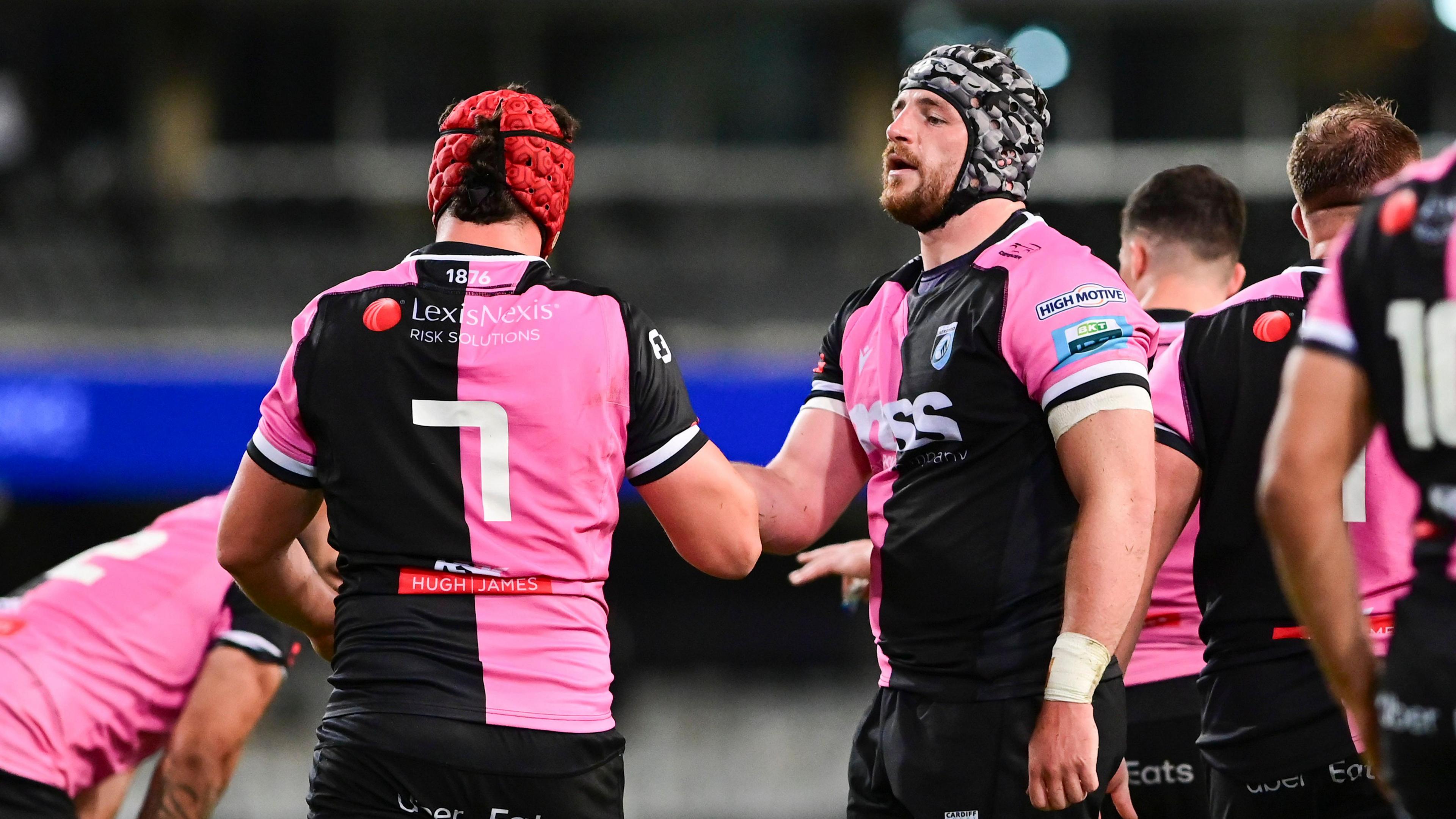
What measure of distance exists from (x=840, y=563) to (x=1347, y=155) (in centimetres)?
150

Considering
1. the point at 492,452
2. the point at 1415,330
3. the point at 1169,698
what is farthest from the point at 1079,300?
the point at 1169,698

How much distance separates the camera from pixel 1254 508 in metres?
3.50

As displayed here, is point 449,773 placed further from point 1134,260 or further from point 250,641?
point 1134,260

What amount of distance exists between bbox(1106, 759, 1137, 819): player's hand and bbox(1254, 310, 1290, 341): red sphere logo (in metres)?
0.97

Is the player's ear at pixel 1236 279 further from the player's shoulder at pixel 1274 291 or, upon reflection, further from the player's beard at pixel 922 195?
the player's beard at pixel 922 195

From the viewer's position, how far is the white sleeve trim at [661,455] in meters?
3.25

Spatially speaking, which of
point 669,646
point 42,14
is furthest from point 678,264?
point 42,14

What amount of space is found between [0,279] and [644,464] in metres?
13.6

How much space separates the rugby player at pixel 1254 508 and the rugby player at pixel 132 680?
2320 mm

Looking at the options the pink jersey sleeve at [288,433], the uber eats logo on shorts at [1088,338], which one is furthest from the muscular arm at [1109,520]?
the pink jersey sleeve at [288,433]

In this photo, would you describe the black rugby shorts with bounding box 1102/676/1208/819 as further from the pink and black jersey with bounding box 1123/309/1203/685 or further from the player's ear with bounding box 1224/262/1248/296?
the player's ear with bounding box 1224/262/1248/296

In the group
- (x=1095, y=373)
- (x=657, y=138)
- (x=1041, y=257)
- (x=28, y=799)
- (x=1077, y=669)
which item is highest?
(x=657, y=138)

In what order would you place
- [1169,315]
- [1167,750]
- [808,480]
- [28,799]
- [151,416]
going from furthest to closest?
[151,416] → [1169,315] → [1167,750] → [28,799] → [808,480]

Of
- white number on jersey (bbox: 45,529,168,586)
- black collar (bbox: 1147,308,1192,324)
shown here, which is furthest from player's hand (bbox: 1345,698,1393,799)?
white number on jersey (bbox: 45,529,168,586)
